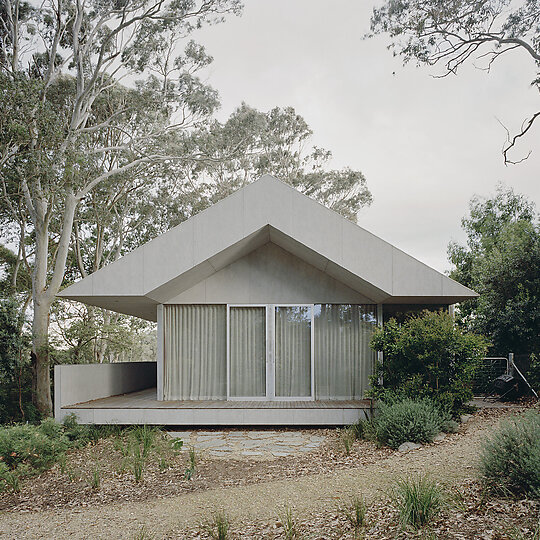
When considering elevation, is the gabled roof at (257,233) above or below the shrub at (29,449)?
above

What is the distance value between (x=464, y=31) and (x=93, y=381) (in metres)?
11.3

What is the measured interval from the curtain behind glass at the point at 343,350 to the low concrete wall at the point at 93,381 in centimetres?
466

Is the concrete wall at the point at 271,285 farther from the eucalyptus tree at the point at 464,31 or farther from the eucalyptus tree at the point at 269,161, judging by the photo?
the eucalyptus tree at the point at 269,161

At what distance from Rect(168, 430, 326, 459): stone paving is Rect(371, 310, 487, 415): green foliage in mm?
1528

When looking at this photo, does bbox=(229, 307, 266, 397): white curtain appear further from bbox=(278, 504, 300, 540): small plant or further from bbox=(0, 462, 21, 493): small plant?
bbox=(278, 504, 300, 540): small plant

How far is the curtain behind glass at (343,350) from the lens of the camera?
11352 millimetres

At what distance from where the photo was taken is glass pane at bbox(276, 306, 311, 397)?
11.4 m

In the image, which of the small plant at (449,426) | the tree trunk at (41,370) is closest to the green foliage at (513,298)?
the small plant at (449,426)

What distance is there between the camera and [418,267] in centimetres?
1001

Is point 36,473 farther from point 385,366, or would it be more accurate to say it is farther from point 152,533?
point 385,366

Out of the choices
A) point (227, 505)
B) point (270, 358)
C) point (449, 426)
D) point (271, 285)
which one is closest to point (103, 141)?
point (271, 285)

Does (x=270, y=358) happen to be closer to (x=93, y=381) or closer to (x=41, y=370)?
(x=93, y=381)

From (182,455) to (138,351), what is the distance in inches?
821

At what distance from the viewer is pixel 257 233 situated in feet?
34.0
